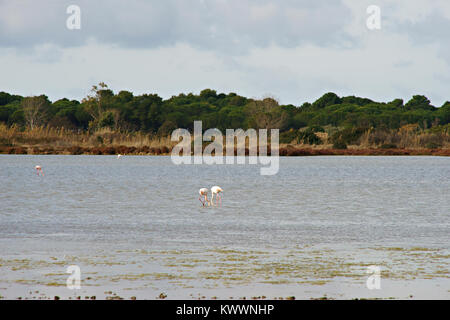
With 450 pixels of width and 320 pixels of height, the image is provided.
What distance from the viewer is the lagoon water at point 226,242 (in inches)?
379

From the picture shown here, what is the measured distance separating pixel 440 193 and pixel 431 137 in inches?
1614

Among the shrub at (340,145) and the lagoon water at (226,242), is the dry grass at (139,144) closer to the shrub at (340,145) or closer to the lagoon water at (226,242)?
the shrub at (340,145)

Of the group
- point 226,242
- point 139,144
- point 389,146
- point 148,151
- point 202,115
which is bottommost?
point 226,242

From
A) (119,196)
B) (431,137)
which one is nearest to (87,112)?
(431,137)

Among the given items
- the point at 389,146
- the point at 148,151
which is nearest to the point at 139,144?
the point at 148,151

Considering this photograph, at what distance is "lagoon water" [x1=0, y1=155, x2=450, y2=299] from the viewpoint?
9625 mm

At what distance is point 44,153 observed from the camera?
60156mm

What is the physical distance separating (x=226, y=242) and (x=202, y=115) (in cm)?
7815

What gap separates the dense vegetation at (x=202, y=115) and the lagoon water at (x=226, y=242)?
49.2 metres

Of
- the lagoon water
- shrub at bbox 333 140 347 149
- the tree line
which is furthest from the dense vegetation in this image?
the lagoon water

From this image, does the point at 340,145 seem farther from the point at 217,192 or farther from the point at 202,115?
the point at 217,192

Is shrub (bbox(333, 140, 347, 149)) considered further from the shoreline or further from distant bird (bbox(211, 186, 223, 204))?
distant bird (bbox(211, 186, 223, 204))

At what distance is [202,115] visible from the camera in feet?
300

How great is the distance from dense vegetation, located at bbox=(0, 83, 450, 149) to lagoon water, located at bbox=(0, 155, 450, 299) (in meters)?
49.2
